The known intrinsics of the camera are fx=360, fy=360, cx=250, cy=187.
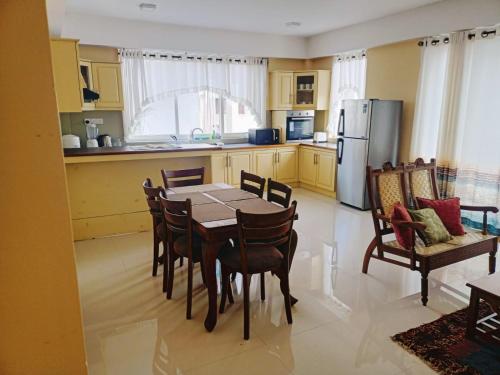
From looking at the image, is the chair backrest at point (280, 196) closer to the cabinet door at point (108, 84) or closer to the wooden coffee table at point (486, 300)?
the wooden coffee table at point (486, 300)

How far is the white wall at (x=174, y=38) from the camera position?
5.07 m

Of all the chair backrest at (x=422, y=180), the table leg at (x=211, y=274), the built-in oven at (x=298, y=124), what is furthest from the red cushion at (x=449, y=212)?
the built-in oven at (x=298, y=124)

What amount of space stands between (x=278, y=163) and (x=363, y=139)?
1.79m

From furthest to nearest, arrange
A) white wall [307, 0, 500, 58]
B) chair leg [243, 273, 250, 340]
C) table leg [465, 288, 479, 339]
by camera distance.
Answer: white wall [307, 0, 500, 58]
chair leg [243, 273, 250, 340]
table leg [465, 288, 479, 339]

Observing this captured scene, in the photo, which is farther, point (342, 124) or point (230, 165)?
point (230, 165)

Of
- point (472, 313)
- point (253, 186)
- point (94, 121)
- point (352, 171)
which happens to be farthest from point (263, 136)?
point (472, 313)

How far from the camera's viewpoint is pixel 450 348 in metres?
2.27

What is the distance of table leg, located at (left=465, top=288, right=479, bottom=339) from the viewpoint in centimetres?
225

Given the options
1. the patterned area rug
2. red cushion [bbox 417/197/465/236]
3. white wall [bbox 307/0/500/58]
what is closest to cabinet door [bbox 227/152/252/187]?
white wall [bbox 307/0/500/58]

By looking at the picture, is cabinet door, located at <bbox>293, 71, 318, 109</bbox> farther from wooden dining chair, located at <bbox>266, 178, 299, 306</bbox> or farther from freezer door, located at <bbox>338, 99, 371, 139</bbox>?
wooden dining chair, located at <bbox>266, 178, 299, 306</bbox>

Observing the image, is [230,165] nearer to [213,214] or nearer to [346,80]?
[346,80]

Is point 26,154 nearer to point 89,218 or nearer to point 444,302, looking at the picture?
point 444,302

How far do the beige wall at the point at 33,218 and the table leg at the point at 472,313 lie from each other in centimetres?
221

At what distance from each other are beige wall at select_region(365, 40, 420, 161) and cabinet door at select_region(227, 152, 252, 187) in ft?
7.38
